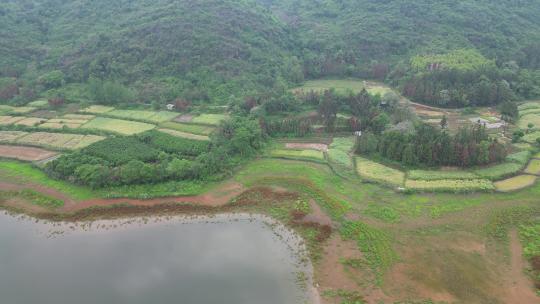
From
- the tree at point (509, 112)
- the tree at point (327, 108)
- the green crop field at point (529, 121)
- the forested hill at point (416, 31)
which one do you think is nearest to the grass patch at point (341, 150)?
the tree at point (327, 108)

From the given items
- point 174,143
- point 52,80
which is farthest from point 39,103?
point 174,143

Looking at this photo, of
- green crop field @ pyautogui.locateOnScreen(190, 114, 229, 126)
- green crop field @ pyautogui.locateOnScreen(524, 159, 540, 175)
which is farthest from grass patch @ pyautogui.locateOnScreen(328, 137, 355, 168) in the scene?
green crop field @ pyautogui.locateOnScreen(524, 159, 540, 175)

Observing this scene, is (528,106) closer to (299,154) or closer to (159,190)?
(299,154)

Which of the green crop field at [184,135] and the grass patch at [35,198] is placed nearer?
the grass patch at [35,198]

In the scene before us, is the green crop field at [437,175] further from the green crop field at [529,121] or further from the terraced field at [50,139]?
the terraced field at [50,139]

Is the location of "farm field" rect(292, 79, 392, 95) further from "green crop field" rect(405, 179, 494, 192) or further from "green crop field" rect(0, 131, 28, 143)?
"green crop field" rect(0, 131, 28, 143)

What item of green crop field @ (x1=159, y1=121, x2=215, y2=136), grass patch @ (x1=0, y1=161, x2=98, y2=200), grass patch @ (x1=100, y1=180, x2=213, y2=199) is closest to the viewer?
grass patch @ (x1=100, y1=180, x2=213, y2=199)

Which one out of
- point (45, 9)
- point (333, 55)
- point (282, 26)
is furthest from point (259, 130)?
point (45, 9)
